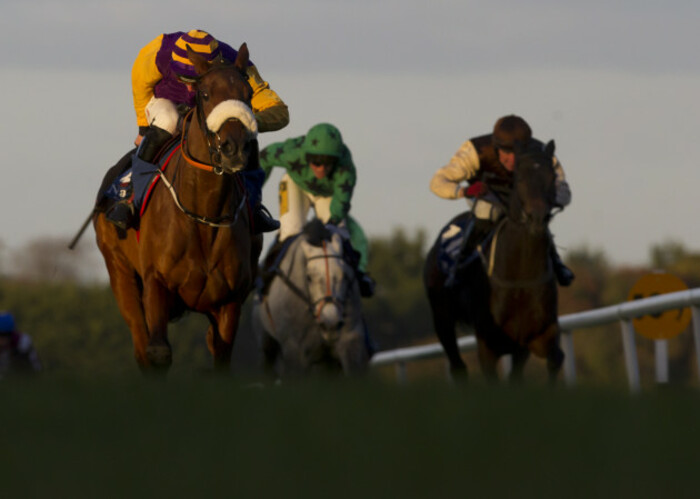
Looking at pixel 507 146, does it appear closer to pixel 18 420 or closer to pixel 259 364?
pixel 259 364

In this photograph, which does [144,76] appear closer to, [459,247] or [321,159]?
[459,247]

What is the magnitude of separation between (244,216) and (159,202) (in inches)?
16.7

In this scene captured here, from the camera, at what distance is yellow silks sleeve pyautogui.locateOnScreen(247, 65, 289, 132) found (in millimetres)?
8117

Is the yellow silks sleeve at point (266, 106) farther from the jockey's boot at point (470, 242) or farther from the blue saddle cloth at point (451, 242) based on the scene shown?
the blue saddle cloth at point (451, 242)

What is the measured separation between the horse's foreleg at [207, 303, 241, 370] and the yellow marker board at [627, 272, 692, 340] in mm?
2367

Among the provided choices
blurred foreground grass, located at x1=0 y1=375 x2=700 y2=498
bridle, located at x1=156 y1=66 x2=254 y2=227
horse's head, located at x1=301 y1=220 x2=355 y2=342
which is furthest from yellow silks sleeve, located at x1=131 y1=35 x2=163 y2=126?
blurred foreground grass, located at x1=0 y1=375 x2=700 y2=498

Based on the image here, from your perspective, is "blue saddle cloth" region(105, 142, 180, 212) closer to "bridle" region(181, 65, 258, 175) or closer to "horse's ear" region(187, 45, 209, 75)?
"bridle" region(181, 65, 258, 175)

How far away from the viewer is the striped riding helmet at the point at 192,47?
8.28 meters

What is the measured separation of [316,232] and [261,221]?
4402 millimetres

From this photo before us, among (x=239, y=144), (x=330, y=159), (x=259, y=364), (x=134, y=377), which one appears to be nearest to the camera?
(x=134, y=377)

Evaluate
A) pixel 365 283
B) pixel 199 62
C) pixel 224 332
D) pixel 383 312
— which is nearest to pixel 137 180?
pixel 199 62

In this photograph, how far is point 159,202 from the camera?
26.2 ft

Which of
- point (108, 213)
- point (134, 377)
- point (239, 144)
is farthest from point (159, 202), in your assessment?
point (134, 377)

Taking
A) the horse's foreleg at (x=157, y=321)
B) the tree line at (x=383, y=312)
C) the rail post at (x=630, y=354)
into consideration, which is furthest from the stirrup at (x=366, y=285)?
the tree line at (x=383, y=312)
